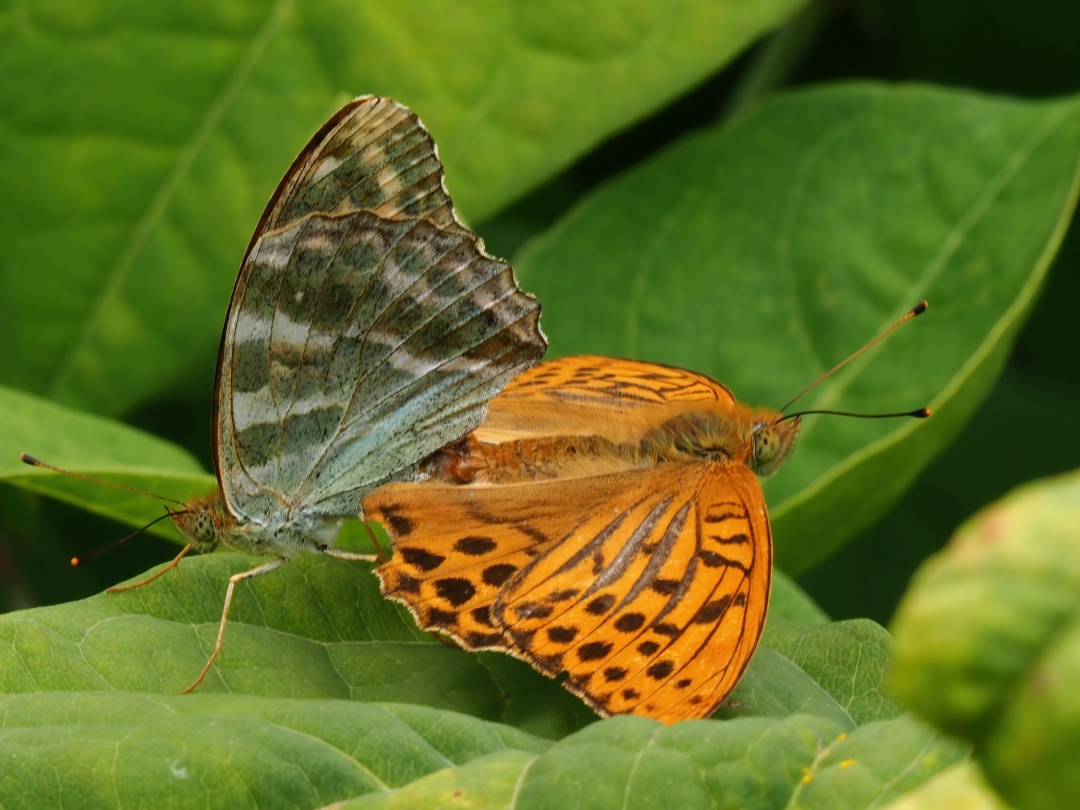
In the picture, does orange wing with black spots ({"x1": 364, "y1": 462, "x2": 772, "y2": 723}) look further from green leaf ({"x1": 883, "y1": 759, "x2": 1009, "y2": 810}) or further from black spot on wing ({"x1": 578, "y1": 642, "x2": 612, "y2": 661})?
green leaf ({"x1": 883, "y1": 759, "x2": 1009, "y2": 810})

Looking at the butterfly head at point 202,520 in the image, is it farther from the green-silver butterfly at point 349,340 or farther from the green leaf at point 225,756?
the green leaf at point 225,756

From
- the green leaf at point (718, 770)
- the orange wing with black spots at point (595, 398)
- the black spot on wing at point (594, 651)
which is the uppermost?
the orange wing with black spots at point (595, 398)

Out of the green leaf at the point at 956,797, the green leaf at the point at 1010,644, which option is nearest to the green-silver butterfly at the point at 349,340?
the green leaf at the point at 956,797

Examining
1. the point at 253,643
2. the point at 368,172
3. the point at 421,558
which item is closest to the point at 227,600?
the point at 253,643

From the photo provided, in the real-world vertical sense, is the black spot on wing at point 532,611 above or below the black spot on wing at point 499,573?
below

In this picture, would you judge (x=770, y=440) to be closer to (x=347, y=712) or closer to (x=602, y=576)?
(x=602, y=576)

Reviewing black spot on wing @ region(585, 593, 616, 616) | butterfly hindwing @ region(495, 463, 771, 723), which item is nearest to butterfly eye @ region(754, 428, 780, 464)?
butterfly hindwing @ region(495, 463, 771, 723)
